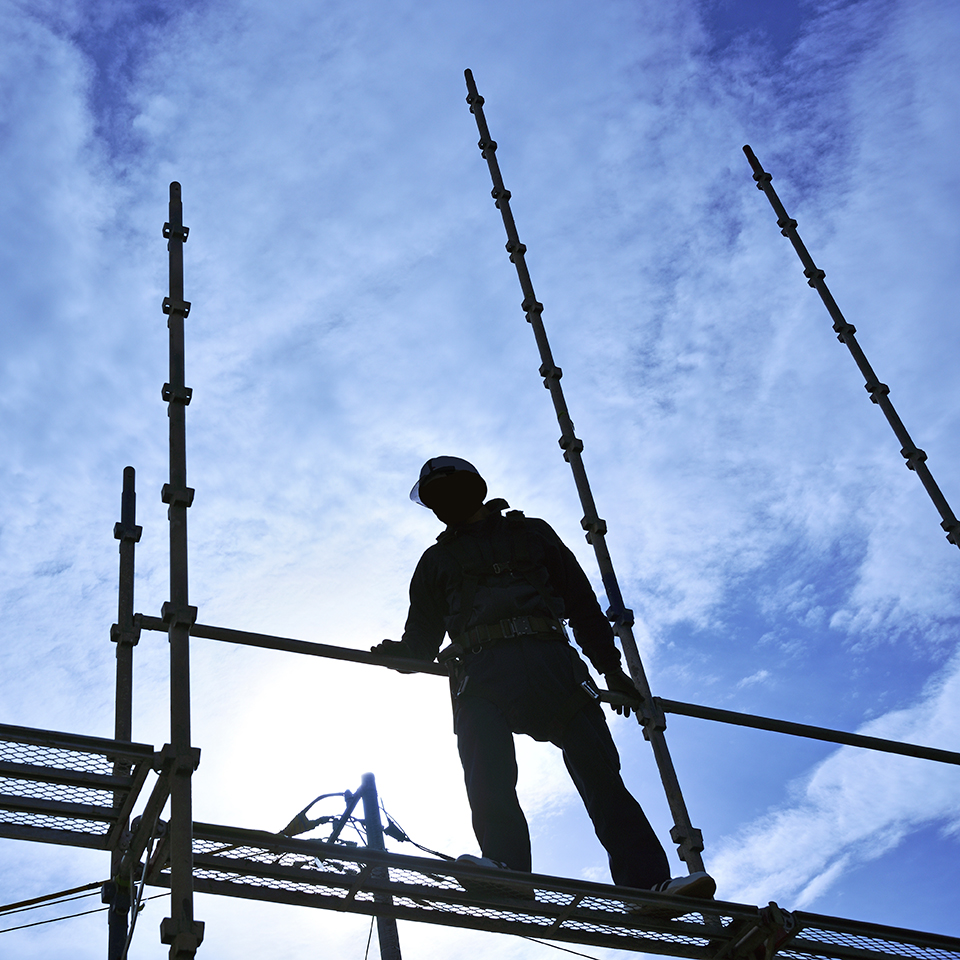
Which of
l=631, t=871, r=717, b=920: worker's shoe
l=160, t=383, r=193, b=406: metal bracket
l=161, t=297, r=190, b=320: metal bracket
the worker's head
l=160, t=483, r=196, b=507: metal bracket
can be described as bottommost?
l=631, t=871, r=717, b=920: worker's shoe

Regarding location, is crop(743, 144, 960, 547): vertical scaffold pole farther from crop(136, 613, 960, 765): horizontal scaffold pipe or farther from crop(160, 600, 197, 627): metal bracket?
crop(160, 600, 197, 627): metal bracket

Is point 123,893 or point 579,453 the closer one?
point 123,893

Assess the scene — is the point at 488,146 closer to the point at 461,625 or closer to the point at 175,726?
the point at 461,625

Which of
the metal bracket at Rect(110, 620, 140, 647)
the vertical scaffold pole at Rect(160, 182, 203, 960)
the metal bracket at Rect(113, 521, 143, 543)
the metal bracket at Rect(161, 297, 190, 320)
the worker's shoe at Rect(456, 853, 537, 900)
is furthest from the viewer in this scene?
the metal bracket at Rect(113, 521, 143, 543)

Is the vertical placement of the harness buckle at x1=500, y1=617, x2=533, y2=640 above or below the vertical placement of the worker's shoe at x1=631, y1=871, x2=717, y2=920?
above

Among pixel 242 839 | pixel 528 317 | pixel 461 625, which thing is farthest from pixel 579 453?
pixel 242 839

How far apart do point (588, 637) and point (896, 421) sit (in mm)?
5202

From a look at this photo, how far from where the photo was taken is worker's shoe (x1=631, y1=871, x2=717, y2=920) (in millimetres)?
5234

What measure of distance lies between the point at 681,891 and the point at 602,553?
265 cm

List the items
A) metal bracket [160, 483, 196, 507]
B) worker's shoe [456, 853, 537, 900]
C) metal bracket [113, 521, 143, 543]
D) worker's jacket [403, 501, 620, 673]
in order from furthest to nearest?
metal bracket [113, 521, 143, 543] < worker's jacket [403, 501, 620, 673] < metal bracket [160, 483, 196, 507] < worker's shoe [456, 853, 537, 900]

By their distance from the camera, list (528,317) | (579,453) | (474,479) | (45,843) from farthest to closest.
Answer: (528,317) → (579,453) → (474,479) → (45,843)

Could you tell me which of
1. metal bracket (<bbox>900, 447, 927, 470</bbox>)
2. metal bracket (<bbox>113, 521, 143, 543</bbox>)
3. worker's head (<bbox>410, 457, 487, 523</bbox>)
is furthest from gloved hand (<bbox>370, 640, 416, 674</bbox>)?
metal bracket (<bbox>900, 447, 927, 470</bbox>)

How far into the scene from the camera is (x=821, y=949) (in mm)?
5906

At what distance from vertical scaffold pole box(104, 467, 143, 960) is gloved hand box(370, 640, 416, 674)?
1443 millimetres
